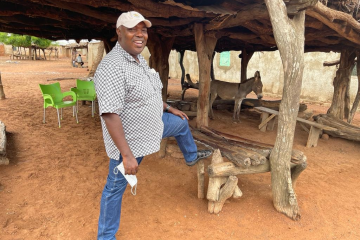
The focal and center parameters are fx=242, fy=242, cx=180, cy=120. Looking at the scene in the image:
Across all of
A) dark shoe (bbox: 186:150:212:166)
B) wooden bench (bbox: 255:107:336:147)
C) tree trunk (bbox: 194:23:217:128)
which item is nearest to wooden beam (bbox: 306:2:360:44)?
tree trunk (bbox: 194:23:217:128)

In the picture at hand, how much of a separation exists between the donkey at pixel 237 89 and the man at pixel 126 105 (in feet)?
17.5

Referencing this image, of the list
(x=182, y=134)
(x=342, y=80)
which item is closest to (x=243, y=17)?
(x=182, y=134)

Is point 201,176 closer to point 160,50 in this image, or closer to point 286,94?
point 286,94

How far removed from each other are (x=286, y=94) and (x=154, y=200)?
81.3 inches

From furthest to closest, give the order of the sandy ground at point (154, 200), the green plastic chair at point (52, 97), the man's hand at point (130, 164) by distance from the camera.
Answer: the green plastic chair at point (52, 97)
the sandy ground at point (154, 200)
the man's hand at point (130, 164)

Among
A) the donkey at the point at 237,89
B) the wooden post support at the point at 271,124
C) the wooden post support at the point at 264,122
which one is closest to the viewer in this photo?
the wooden post support at the point at 264,122

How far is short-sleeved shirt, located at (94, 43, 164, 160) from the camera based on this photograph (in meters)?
1.61

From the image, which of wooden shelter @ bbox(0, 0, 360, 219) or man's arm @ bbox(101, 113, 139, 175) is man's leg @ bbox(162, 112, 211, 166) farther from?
wooden shelter @ bbox(0, 0, 360, 219)

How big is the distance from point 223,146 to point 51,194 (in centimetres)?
236

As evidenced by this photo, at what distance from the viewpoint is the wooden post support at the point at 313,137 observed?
5.44 metres

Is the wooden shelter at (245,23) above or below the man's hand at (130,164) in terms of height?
above

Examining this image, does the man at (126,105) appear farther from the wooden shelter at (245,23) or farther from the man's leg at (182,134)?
the wooden shelter at (245,23)

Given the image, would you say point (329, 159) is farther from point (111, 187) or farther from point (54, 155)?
point (54, 155)

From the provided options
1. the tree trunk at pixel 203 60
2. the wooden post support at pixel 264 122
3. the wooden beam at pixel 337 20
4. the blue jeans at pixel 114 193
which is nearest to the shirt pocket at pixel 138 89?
the blue jeans at pixel 114 193
